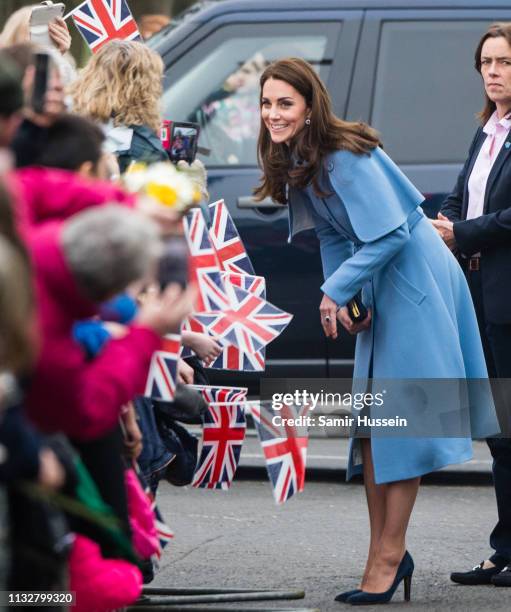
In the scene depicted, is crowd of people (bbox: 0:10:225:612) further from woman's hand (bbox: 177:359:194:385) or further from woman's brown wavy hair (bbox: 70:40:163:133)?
woman's brown wavy hair (bbox: 70:40:163:133)

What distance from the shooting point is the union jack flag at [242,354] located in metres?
5.12

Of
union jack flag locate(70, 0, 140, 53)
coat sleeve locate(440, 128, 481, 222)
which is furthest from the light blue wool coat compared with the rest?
union jack flag locate(70, 0, 140, 53)

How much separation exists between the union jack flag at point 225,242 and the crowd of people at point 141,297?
0.10m

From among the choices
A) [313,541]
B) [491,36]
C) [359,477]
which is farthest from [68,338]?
[359,477]

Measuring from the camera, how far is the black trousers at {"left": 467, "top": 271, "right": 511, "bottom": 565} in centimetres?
576

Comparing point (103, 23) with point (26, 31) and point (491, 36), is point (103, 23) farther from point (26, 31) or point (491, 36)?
point (491, 36)

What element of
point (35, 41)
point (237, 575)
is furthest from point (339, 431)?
point (35, 41)

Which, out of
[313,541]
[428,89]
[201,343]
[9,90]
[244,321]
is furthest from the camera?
[428,89]

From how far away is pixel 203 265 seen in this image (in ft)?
15.6

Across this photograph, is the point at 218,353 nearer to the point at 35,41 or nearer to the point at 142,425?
the point at 142,425

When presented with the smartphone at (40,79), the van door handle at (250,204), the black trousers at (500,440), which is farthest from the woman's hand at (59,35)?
the van door handle at (250,204)

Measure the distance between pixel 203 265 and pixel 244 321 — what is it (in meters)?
0.29

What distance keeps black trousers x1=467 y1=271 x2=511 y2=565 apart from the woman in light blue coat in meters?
0.32

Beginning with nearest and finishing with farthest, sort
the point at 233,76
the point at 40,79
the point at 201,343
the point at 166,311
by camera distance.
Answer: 1. the point at 166,311
2. the point at 40,79
3. the point at 201,343
4. the point at 233,76
